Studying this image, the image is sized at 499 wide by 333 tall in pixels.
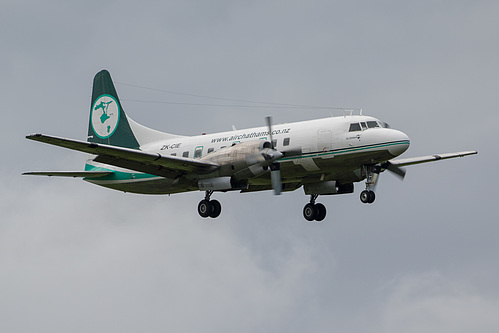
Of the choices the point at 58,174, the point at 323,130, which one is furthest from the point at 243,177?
the point at 58,174

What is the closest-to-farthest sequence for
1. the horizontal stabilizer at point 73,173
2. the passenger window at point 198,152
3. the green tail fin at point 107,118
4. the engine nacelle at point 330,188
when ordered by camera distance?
the horizontal stabilizer at point 73,173 < the passenger window at point 198,152 < the engine nacelle at point 330,188 < the green tail fin at point 107,118

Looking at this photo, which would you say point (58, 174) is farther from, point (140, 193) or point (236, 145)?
point (236, 145)

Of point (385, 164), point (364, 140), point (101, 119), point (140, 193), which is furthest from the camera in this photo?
point (101, 119)

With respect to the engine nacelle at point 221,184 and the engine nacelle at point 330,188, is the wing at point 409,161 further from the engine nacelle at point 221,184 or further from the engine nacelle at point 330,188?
the engine nacelle at point 221,184

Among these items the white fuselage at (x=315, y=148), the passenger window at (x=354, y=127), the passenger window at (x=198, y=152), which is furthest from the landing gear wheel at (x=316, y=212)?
the passenger window at (x=354, y=127)

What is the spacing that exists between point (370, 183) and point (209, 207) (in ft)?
22.0

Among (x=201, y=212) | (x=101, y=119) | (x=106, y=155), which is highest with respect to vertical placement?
(x=101, y=119)

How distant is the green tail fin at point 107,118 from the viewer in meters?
39.9

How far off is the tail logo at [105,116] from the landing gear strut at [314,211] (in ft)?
33.1

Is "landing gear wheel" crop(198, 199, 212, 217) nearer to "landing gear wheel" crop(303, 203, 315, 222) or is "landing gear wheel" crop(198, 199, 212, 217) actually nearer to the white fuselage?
the white fuselage

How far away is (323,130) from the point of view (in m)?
32.8

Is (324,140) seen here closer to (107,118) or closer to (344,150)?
(344,150)

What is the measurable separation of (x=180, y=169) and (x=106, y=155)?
3.23 m

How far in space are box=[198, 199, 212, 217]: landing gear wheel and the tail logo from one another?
7.65 metres
